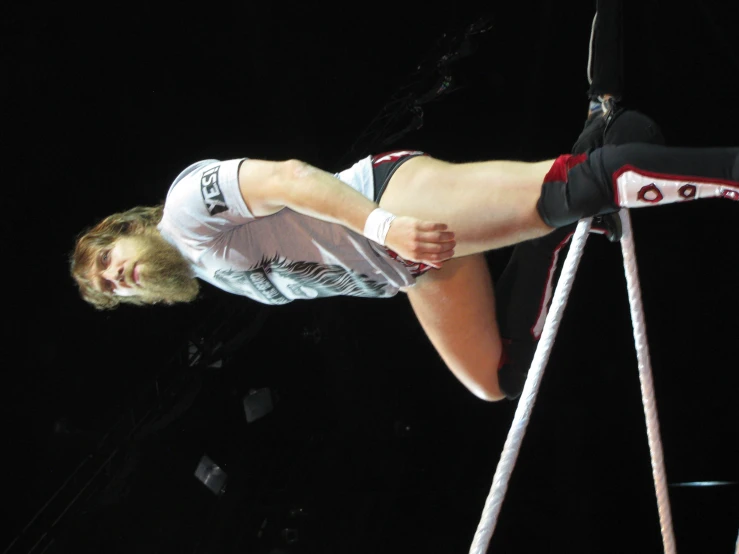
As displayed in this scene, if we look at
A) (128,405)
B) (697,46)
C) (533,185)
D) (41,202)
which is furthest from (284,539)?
(697,46)

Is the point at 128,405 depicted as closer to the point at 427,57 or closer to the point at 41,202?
the point at 41,202

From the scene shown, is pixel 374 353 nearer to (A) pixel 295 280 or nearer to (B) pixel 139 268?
(A) pixel 295 280

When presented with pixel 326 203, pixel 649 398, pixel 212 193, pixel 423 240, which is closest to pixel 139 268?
pixel 212 193

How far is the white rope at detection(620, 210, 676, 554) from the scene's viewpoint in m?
0.95

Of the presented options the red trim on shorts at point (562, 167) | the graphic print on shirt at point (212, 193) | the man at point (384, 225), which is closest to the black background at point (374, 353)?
the man at point (384, 225)

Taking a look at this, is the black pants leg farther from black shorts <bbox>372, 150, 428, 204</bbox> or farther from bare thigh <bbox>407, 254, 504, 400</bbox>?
black shorts <bbox>372, 150, 428, 204</bbox>

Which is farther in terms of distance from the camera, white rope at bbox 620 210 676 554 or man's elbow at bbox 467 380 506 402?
man's elbow at bbox 467 380 506 402

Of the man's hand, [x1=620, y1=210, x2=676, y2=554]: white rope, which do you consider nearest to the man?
the man's hand

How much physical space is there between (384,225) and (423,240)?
6 centimetres

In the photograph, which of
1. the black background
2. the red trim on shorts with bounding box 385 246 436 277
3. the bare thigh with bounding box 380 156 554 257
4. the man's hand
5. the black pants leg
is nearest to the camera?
the man's hand

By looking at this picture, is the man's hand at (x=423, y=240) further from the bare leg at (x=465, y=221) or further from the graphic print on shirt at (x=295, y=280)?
the graphic print on shirt at (x=295, y=280)

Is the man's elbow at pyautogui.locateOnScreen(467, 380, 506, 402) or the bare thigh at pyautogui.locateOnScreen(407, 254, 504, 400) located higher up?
the bare thigh at pyautogui.locateOnScreen(407, 254, 504, 400)

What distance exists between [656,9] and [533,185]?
2.81 ft

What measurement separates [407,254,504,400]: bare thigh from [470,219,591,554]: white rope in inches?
7.7
